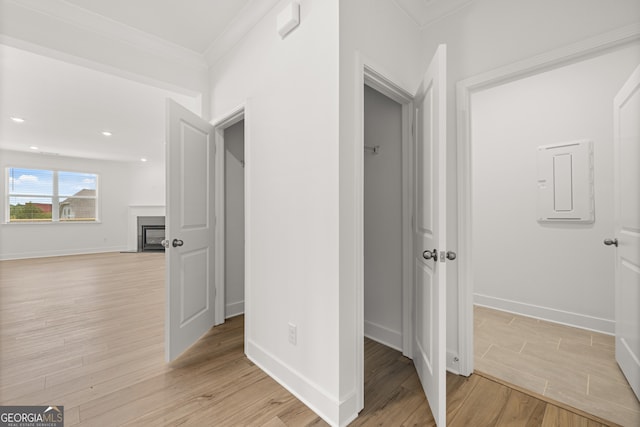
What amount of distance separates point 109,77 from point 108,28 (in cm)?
118

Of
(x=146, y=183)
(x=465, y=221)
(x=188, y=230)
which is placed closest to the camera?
(x=465, y=221)

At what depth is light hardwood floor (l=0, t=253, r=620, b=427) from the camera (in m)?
1.55

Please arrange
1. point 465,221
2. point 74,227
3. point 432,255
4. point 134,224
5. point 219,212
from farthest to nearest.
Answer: point 134,224
point 74,227
point 219,212
point 465,221
point 432,255

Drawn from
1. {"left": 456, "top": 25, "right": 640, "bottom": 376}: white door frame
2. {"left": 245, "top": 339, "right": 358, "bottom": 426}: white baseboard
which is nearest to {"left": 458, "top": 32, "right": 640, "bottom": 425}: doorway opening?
{"left": 456, "top": 25, "right": 640, "bottom": 376}: white door frame

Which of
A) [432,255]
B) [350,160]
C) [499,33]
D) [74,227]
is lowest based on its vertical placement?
[74,227]

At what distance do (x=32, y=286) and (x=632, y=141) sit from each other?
723cm

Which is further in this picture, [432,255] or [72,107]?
[72,107]

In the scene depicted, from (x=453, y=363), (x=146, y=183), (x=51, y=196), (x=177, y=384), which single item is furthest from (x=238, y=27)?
(x=51, y=196)

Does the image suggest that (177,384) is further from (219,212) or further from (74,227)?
(74,227)

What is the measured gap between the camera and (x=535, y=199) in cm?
306

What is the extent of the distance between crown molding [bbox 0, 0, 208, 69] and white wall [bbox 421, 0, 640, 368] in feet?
7.40

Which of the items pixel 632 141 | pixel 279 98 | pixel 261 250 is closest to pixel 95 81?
pixel 279 98

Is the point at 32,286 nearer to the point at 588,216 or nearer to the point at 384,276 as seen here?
the point at 384,276

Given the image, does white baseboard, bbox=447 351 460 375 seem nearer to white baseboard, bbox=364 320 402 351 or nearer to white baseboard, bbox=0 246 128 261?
white baseboard, bbox=364 320 402 351
